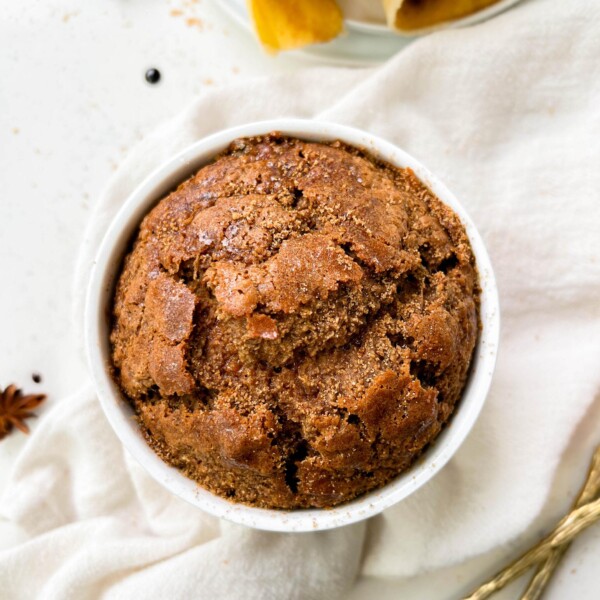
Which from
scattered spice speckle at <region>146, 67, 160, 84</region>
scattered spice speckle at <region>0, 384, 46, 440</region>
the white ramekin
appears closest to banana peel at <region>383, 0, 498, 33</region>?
the white ramekin

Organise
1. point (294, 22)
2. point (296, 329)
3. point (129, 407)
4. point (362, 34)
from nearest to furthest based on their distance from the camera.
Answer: point (296, 329) < point (129, 407) < point (294, 22) < point (362, 34)

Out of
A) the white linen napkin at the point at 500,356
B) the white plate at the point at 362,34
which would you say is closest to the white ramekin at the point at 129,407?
the white linen napkin at the point at 500,356

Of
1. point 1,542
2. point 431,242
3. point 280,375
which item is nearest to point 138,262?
point 280,375

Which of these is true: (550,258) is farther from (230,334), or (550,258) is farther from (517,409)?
(230,334)

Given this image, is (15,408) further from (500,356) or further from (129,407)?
(500,356)

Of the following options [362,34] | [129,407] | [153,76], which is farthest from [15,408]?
[362,34]

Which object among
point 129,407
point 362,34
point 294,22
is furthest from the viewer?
point 362,34

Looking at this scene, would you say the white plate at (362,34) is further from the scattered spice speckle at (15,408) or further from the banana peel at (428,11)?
the scattered spice speckle at (15,408)
